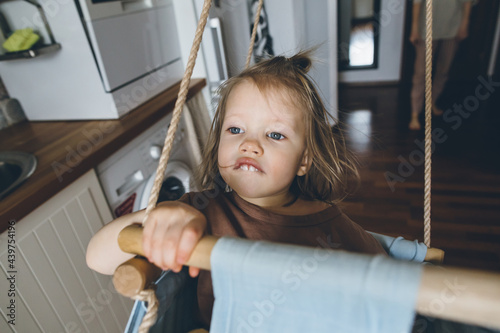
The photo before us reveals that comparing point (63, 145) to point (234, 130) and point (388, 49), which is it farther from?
point (388, 49)

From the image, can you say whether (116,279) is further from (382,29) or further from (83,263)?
(382,29)

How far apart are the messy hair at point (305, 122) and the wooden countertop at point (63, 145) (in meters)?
0.34

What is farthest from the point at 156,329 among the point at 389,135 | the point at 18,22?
the point at 389,135

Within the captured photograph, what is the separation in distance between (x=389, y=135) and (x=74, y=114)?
8.33 feet

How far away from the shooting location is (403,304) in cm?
30

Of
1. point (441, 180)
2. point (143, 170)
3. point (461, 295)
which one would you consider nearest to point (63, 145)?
point (143, 170)

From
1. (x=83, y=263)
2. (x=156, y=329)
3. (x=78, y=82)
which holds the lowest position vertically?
(x=83, y=263)

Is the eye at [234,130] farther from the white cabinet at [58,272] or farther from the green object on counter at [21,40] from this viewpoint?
the green object on counter at [21,40]

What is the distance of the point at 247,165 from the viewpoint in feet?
2.23

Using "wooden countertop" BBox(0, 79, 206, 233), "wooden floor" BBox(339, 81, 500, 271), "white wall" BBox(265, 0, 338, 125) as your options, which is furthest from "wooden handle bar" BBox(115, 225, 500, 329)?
"white wall" BBox(265, 0, 338, 125)

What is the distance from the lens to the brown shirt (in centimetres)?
69

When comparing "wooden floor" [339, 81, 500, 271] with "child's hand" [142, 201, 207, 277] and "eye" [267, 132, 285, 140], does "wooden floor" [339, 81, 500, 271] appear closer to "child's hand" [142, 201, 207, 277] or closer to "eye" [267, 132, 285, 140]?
"eye" [267, 132, 285, 140]

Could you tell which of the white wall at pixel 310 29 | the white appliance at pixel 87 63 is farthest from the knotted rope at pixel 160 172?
the white wall at pixel 310 29

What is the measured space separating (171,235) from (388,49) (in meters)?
4.41
